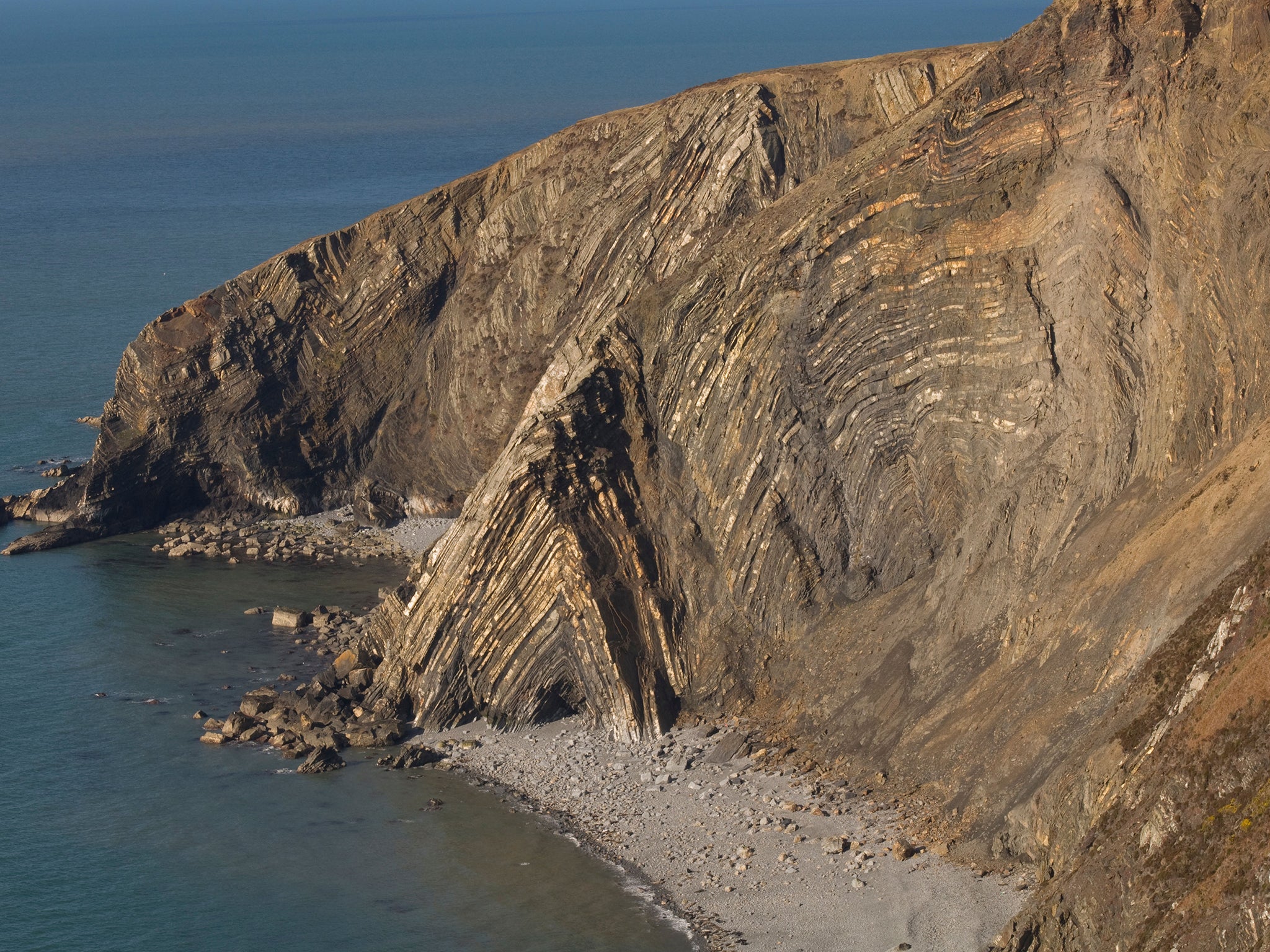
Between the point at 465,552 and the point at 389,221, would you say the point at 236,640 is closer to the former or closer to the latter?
the point at 465,552

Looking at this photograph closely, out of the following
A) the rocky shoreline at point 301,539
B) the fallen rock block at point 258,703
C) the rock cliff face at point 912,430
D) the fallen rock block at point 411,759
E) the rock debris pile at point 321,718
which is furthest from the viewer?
the rocky shoreline at point 301,539

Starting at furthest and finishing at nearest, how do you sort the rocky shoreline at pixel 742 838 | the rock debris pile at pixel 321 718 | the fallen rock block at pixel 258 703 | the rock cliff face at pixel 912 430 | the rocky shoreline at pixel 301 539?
the rocky shoreline at pixel 301 539 → the fallen rock block at pixel 258 703 → the rock debris pile at pixel 321 718 → the rock cliff face at pixel 912 430 → the rocky shoreline at pixel 742 838

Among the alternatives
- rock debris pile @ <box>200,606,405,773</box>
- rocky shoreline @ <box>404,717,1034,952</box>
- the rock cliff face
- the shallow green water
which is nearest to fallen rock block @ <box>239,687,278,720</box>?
rock debris pile @ <box>200,606,405,773</box>

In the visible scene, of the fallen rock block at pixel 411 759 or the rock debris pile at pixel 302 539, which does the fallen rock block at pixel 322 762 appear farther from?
the rock debris pile at pixel 302 539

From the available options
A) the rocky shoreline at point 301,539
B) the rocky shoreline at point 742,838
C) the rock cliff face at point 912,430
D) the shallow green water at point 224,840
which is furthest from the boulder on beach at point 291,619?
the rocky shoreline at point 742,838

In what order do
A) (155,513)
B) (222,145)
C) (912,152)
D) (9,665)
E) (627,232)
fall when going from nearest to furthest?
(912,152) < (9,665) < (627,232) < (155,513) < (222,145)

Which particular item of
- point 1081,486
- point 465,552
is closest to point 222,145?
point 465,552

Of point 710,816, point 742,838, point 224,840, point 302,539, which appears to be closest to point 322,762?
point 224,840

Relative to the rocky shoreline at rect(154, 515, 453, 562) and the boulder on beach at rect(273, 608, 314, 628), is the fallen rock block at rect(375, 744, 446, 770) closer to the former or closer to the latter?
the boulder on beach at rect(273, 608, 314, 628)
